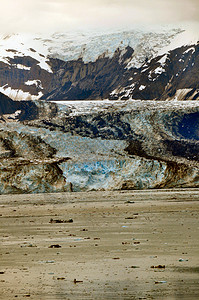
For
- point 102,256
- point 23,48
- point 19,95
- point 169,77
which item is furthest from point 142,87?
point 102,256

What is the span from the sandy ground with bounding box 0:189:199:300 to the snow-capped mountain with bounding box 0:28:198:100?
3542 inches

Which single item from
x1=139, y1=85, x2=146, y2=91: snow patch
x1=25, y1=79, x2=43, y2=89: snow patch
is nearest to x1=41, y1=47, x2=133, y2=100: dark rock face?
x1=25, y1=79, x2=43, y2=89: snow patch

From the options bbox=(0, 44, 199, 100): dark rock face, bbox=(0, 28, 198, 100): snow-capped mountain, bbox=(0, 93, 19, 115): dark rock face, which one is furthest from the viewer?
bbox=(0, 28, 198, 100): snow-capped mountain

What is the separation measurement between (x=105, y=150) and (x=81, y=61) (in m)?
80.6

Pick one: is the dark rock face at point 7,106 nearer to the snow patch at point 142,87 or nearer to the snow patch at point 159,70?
the snow patch at point 142,87

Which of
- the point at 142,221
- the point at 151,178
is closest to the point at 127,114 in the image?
the point at 151,178

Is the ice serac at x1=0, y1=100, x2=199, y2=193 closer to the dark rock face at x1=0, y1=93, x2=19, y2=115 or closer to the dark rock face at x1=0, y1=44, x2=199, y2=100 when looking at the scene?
the dark rock face at x1=0, y1=93, x2=19, y2=115

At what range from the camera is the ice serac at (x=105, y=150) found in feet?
150

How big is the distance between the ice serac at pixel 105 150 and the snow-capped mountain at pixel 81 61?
43.1 meters

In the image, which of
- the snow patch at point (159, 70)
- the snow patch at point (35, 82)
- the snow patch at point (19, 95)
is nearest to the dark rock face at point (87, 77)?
the snow patch at point (19, 95)

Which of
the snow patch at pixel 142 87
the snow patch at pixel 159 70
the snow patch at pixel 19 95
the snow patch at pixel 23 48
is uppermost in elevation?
the snow patch at pixel 23 48

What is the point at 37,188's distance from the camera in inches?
1770

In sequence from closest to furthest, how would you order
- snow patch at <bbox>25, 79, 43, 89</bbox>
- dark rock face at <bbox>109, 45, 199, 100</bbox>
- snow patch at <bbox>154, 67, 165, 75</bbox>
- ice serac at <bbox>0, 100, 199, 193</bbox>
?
ice serac at <bbox>0, 100, 199, 193</bbox> → dark rock face at <bbox>109, 45, 199, 100</bbox> → snow patch at <bbox>154, 67, 165, 75</bbox> → snow patch at <bbox>25, 79, 43, 89</bbox>

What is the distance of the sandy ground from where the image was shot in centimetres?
1112
